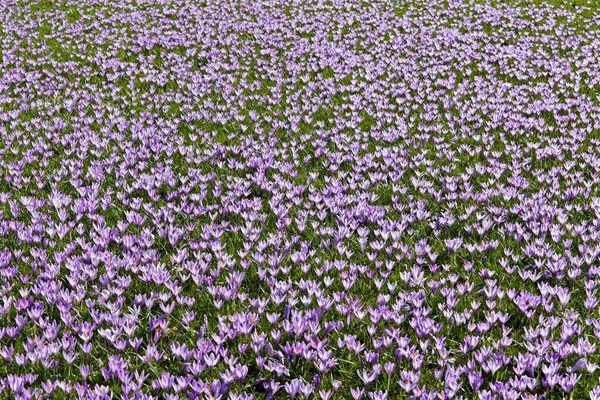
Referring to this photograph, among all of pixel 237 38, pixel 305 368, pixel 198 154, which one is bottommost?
pixel 237 38

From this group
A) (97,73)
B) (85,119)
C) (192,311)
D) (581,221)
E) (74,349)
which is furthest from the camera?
(97,73)

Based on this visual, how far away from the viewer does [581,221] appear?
495 centimetres

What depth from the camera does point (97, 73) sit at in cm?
1028

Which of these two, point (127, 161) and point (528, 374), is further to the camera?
point (127, 161)

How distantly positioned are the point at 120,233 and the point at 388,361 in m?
2.59

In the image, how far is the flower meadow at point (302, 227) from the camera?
3369 mm

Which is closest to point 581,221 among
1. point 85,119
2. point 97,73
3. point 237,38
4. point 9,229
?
point 9,229

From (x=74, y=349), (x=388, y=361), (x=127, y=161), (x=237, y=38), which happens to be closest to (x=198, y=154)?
(x=127, y=161)

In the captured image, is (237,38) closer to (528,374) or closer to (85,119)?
(85,119)

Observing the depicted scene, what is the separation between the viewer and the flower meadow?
11.1 ft

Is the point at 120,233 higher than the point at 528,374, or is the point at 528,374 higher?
the point at 528,374

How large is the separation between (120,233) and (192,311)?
147 centimetres

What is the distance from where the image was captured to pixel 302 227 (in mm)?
4965

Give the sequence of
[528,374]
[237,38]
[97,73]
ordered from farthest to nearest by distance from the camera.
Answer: [237,38] < [97,73] < [528,374]
